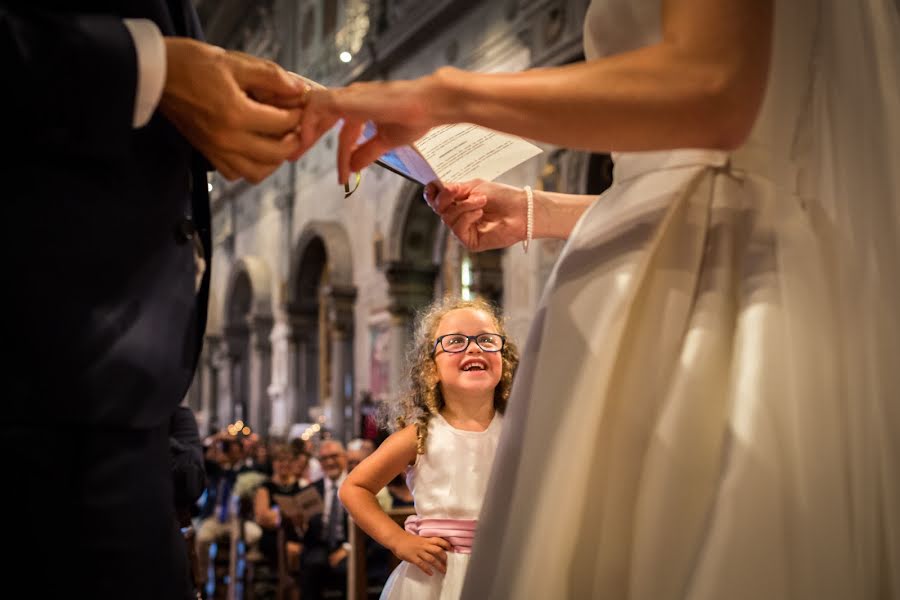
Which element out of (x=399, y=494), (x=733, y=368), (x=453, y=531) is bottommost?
(x=399, y=494)

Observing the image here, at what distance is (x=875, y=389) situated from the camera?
1.21 m

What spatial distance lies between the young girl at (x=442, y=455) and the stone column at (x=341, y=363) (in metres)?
11.4

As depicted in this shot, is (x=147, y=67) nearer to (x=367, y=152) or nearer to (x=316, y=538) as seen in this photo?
(x=367, y=152)

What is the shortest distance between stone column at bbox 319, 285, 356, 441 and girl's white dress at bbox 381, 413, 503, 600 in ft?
37.9

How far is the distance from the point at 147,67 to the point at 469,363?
5.97 ft

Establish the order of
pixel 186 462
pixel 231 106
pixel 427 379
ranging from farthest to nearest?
1. pixel 186 462
2. pixel 427 379
3. pixel 231 106

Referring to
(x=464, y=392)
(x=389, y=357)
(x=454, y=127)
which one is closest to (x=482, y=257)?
(x=389, y=357)

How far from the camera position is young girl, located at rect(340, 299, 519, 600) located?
8.09ft

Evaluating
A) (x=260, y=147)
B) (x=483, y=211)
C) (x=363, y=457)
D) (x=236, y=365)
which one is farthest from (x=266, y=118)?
(x=236, y=365)

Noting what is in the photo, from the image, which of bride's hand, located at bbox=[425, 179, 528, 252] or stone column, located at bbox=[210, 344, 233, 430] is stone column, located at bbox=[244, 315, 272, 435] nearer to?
stone column, located at bbox=[210, 344, 233, 430]

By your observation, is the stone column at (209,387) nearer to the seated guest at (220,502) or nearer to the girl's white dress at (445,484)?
the seated guest at (220,502)

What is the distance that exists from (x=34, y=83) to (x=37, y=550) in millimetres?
553

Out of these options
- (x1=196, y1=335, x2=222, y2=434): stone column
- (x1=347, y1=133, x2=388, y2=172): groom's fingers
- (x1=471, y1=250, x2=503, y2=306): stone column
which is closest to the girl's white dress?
(x1=347, y1=133, x2=388, y2=172): groom's fingers

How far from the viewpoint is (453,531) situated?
8.36ft
